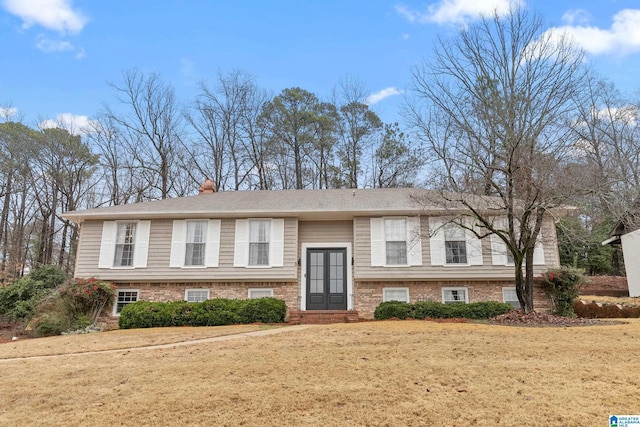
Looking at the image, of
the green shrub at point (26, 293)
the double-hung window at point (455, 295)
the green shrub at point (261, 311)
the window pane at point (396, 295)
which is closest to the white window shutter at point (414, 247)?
the window pane at point (396, 295)

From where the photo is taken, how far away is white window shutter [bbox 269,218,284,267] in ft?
43.3

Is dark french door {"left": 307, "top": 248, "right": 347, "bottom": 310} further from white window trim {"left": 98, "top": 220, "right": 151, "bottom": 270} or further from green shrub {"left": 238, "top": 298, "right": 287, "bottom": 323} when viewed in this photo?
white window trim {"left": 98, "top": 220, "right": 151, "bottom": 270}

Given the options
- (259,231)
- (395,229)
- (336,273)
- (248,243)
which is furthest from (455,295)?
(248,243)

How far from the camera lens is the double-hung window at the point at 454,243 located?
13141mm

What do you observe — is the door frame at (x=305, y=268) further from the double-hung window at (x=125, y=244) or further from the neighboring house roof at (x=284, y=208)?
the double-hung window at (x=125, y=244)

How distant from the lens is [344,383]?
15.5ft

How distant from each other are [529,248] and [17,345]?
41.2ft

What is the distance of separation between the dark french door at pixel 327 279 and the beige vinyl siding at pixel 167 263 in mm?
722

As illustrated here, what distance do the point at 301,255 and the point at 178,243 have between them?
165 inches

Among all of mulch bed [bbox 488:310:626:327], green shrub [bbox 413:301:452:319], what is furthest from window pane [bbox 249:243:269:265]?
mulch bed [bbox 488:310:626:327]

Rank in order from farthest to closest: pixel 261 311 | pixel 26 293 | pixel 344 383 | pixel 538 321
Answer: pixel 26 293 → pixel 261 311 → pixel 538 321 → pixel 344 383

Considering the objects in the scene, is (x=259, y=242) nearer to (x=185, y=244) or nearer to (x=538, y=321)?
(x=185, y=244)

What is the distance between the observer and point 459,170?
38.0 ft

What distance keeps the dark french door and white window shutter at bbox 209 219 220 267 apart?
309cm
